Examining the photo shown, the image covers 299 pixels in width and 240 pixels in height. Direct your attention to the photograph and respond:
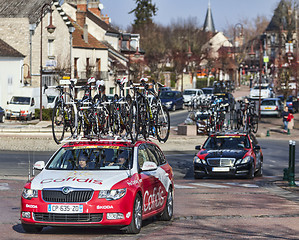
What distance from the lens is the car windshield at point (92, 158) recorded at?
1221 cm

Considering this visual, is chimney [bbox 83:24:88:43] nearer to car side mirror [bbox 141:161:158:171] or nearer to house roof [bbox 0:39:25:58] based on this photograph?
house roof [bbox 0:39:25:58]

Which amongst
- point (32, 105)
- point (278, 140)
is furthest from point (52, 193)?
point (32, 105)

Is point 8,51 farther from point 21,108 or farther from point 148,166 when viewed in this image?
point 148,166

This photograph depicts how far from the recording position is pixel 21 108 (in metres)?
50.9

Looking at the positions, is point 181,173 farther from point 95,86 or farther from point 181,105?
point 181,105

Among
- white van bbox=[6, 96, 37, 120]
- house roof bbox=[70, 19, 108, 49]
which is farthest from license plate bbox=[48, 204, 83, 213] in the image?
house roof bbox=[70, 19, 108, 49]

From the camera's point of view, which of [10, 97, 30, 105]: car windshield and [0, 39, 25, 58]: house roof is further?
[0, 39, 25, 58]: house roof

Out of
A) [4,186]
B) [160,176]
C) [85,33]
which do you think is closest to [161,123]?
[160,176]

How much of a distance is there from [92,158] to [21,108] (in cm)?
3942

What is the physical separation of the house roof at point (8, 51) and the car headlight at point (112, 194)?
159ft

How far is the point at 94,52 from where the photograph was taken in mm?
69938

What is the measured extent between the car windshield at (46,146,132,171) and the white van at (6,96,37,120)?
38720 millimetres

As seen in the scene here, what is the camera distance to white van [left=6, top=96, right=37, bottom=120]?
50.7 metres

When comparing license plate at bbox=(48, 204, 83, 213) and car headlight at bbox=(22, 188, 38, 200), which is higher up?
car headlight at bbox=(22, 188, 38, 200)
